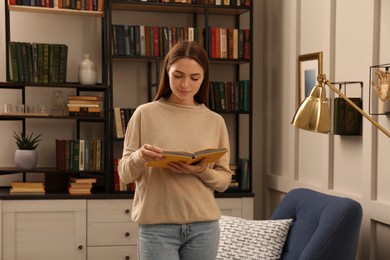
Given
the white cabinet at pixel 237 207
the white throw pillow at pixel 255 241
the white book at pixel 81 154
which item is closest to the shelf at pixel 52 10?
the white book at pixel 81 154

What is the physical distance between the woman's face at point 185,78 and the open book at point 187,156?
24cm

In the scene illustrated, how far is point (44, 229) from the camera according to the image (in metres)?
4.45

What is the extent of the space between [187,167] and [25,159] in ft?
8.19

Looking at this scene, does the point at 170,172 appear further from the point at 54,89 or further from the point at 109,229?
the point at 54,89

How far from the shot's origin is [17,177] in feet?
15.9

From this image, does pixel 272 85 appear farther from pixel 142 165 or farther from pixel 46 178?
pixel 142 165

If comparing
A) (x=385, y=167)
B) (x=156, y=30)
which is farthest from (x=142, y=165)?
(x=156, y=30)

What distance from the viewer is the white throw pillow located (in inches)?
139

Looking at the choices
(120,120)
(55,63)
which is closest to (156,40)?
(120,120)

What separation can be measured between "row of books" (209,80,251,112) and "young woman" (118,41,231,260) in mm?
2302

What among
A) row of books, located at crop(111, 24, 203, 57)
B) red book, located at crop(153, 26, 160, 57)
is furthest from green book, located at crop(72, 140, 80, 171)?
red book, located at crop(153, 26, 160, 57)

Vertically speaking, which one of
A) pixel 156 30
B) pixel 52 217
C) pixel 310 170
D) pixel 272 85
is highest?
pixel 156 30

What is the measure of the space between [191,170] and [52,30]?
290cm

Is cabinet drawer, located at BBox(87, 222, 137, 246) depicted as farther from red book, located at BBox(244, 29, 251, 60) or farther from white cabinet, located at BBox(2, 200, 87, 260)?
red book, located at BBox(244, 29, 251, 60)
